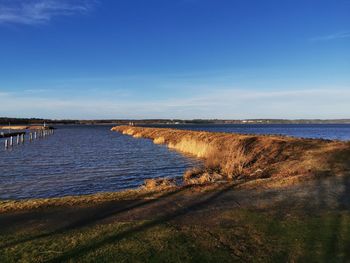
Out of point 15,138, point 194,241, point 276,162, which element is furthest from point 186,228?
point 15,138

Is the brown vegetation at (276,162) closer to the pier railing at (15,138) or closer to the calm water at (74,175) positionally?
the calm water at (74,175)

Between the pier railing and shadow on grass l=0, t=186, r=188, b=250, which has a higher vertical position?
shadow on grass l=0, t=186, r=188, b=250

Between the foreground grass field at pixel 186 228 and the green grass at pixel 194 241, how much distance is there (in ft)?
0.06

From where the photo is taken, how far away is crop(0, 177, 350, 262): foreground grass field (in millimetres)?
7523

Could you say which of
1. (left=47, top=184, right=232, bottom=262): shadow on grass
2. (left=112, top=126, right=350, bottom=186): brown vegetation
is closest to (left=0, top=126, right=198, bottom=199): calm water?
(left=112, top=126, right=350, bottom=186): brown vegetation

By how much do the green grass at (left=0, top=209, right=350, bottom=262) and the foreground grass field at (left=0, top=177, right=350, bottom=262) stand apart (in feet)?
0.06

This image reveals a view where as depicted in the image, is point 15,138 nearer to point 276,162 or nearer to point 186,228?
point 276,162

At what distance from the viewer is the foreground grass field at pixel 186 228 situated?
752cm

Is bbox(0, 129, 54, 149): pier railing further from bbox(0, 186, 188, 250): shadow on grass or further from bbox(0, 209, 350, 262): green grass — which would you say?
bbox(0, 209, 350, 262): green grass

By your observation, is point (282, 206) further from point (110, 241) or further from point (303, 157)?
point (303, 157)

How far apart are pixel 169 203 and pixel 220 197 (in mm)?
1762

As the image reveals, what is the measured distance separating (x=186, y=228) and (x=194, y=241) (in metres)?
0.91

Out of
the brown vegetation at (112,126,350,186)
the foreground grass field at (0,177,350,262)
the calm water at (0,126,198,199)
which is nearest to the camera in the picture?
the foreground grass field at (0,177,350,262)

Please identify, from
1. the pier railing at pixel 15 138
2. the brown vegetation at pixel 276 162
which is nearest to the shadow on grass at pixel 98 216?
the brown vegetation at pixel 276 162
